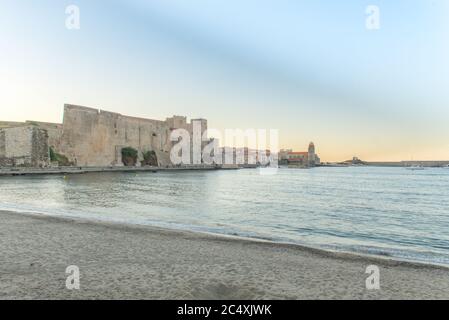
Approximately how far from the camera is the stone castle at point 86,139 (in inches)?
2117

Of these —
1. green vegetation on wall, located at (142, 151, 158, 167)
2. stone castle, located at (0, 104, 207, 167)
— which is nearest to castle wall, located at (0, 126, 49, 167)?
stone castle, located at (0, 104, 207, 167)

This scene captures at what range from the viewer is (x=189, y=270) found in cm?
529

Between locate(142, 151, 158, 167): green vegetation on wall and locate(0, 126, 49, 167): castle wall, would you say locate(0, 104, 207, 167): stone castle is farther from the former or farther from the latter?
locate(142, 151, 158, 167): green vegetation on wall

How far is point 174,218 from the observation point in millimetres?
13656

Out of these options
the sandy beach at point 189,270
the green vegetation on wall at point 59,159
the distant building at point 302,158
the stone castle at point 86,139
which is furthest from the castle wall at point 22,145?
the distant building at point 302,158

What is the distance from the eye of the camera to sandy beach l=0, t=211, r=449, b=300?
4.27 m

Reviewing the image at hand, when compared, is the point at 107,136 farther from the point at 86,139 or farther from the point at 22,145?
the point at 22,145

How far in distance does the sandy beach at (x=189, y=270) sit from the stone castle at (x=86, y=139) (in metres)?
53.1

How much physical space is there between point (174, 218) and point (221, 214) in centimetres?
245

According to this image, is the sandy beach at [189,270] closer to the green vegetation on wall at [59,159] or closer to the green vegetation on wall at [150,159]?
the green vegetation on wall at [59,159]

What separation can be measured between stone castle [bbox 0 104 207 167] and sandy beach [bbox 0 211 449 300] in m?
53.1

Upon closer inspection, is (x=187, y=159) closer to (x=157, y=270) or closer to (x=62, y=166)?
(x=62, y=166)

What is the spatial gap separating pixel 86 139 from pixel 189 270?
6899cm
